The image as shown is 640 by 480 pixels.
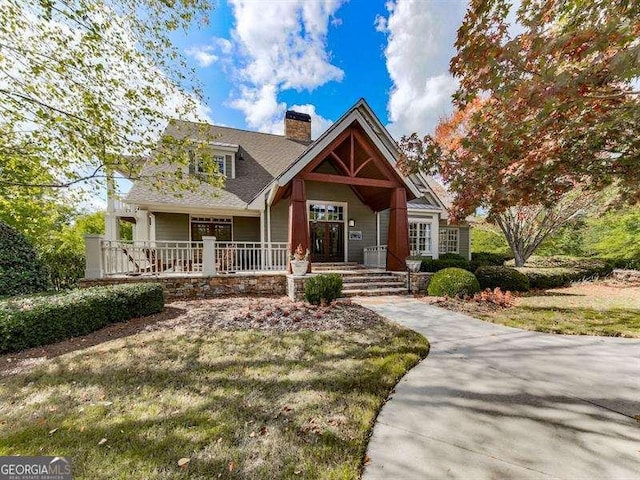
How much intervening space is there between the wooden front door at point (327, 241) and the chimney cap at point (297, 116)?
7.67 m

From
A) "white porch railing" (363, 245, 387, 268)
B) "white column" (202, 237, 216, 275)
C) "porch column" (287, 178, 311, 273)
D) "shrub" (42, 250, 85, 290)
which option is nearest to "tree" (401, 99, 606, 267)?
"white porch railing" (363, 245, 387, 268)

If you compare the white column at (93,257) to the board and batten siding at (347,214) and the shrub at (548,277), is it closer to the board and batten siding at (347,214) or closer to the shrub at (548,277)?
the board and batten siding at (347,214)

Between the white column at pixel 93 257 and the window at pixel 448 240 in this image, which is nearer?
the white column at pixel 93 257

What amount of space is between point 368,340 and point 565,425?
2659 mm

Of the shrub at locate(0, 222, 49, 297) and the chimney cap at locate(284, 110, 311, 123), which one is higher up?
the chimney cap at locate(284, 110, 311, 123)

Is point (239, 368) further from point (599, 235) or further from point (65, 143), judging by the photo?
point (599, 235)

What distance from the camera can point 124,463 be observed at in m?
2.09

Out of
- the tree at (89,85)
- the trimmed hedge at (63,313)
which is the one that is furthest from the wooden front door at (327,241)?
the trimmed hedge at (63,313)

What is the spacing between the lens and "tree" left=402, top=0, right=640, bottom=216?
308 centimetres

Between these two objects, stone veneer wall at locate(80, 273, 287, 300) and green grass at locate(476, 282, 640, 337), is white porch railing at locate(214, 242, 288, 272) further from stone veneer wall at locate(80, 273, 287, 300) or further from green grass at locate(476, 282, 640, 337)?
green grass at locate(476, 282, 640, 337)

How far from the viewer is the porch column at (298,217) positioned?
29.0 feet

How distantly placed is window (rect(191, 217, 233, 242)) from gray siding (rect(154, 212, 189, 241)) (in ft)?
0.98

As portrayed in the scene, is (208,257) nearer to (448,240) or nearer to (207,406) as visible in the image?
(207,406)

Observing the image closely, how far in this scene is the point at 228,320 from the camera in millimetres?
5969
